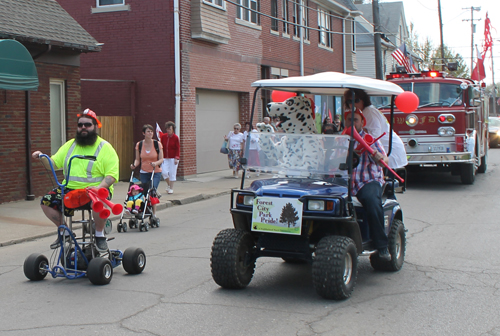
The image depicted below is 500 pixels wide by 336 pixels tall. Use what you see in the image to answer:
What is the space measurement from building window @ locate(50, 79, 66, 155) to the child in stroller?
475 centimetres

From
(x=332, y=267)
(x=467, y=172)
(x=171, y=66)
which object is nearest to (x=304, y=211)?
(x=332, y=267)

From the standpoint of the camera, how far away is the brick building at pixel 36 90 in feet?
40.3

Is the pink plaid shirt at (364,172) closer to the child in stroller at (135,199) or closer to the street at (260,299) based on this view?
the street at (260,299)

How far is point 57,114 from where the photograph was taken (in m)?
14.5

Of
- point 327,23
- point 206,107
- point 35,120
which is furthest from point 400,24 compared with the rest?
point 35,120

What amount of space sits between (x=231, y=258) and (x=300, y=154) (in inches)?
52.2

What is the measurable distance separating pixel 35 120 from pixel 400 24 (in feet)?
146

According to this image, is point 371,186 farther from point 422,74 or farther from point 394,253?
point 422,74

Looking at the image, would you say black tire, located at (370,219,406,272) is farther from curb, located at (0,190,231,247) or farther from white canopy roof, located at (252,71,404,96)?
curb, located at (0,190,231,247)

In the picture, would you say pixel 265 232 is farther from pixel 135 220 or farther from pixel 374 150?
pixel 135 220

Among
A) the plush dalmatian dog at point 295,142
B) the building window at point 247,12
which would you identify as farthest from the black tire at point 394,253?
the building window at point 247,12

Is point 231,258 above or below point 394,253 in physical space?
above

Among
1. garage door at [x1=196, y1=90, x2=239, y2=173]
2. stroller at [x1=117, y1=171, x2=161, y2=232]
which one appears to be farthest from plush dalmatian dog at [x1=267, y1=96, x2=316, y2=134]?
garage door at [x1=196, y1=90, x2=239, y2=173]

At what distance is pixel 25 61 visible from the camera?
1154 centimetres
